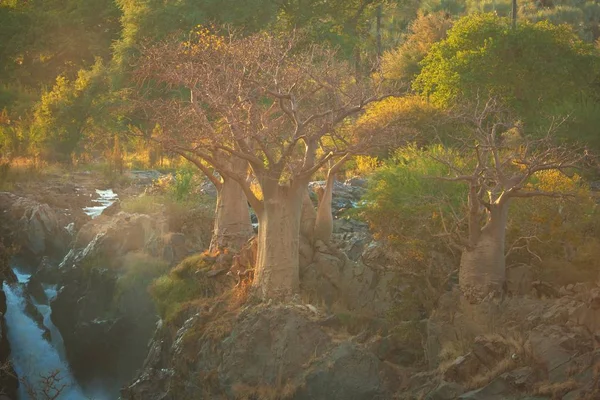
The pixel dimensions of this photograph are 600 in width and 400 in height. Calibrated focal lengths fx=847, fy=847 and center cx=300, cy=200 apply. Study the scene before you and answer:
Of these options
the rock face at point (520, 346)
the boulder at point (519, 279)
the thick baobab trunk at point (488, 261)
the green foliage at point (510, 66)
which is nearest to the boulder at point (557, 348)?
the rock face at point (520, 346)

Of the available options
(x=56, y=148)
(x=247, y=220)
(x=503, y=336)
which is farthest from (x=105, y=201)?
(x=503, y=336)

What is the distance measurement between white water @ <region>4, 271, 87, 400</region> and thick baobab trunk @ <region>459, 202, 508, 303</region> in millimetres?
9158

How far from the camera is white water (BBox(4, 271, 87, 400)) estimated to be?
1919cm

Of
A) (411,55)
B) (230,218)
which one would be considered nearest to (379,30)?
(411,55)

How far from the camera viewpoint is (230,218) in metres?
19.6

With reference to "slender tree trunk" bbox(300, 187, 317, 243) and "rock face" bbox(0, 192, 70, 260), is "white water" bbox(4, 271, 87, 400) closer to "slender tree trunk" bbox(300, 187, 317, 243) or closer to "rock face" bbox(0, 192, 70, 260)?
"rock face" bbox(0, 192, 70, 260)

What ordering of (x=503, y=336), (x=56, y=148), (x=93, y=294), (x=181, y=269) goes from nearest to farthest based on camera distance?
1. (x=503, y=336)
2. (x=181, y=269)
3. (x=93, y=294)
4. (x=56, y=148)

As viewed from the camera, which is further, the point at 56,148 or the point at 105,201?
the point at 56,148

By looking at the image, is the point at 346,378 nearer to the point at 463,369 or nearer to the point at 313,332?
the point at 313,332

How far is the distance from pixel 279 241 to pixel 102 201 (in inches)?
595

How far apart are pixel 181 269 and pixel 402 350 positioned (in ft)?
20.3

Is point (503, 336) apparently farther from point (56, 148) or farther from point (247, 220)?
point (56, 148)

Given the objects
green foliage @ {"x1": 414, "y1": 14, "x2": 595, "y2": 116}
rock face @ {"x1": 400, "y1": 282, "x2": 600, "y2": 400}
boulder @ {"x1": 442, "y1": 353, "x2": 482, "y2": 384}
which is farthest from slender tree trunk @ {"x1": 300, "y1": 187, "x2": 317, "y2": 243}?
green foliage @ {"x1": 414, "y1": 14, "x2": 595, "y2": 116}

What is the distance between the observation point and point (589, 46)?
32.1 meters
